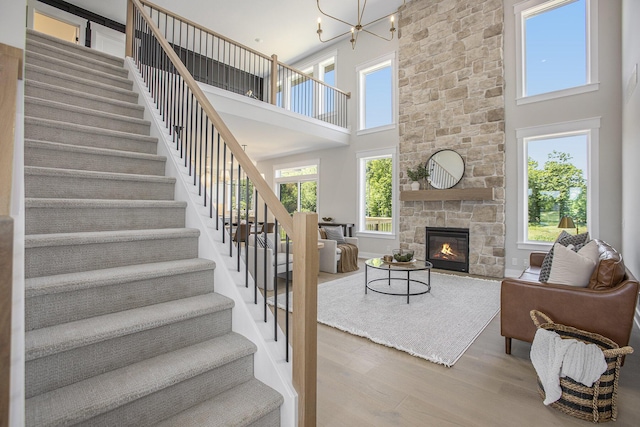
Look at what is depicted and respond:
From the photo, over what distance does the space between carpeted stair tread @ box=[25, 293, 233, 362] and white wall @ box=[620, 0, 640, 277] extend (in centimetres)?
390

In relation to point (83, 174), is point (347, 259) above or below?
below

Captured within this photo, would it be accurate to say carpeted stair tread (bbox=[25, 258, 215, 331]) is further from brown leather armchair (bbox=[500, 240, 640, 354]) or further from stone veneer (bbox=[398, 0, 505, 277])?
stone veneer (bbox=[398, 0, 505, 277])

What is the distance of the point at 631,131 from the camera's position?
11.5 feet

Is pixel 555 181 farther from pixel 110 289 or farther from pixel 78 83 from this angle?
pixel 78 83

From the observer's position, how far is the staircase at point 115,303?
4.12 ft

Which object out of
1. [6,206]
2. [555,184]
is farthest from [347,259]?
[6,206]

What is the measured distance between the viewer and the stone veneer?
209 inches

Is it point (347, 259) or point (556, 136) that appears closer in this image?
point (556, 136)

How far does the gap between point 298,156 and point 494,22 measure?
5145 mm

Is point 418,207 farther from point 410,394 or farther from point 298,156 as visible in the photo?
point 410,394

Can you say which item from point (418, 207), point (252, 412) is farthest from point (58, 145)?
point (418, 207)

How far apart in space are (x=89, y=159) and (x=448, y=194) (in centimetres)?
518

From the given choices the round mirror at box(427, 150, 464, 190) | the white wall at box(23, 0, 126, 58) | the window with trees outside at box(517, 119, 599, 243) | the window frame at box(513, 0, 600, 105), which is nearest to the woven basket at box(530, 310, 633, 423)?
the window with trees outside at box(517, 119, 599, 243)

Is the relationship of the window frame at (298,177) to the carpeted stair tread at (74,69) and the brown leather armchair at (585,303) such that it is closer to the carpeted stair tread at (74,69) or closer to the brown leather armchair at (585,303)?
the carpeted stair tread at (74,69)
